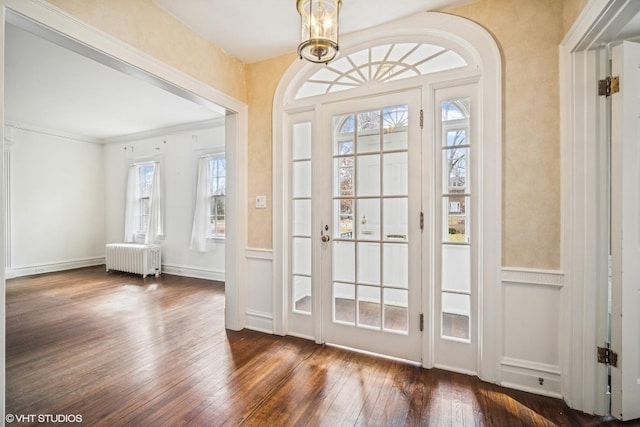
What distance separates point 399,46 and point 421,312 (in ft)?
7.16

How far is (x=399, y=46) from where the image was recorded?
95.3 inches

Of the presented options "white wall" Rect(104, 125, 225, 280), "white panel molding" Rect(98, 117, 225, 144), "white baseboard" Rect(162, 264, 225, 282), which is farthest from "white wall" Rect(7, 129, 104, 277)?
"white baseboard" Rect(162, 264, 225, 282)

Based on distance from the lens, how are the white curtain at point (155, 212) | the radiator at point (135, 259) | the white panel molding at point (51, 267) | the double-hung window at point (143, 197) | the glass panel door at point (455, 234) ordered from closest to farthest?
the glass panel door at point (455, 234)
the white panel molding at point (51, 267)
the radiator at point (135, 259)
the white curtain at point (155, 212)
the double-hung window at point (143, 197)

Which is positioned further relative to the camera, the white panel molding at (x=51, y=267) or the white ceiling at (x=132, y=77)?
the white panel molding at (x=51, y=267)

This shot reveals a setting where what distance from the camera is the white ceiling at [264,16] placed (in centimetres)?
219

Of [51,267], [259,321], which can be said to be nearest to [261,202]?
[259,321]

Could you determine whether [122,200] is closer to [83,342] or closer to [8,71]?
[8,71]

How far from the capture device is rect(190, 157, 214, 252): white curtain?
5344 millimetres

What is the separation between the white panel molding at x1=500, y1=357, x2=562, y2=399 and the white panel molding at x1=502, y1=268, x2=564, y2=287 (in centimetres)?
55

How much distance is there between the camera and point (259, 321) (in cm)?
301

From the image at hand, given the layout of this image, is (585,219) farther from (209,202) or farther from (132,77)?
(209,202)

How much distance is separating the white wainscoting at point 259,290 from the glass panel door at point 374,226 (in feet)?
2.02

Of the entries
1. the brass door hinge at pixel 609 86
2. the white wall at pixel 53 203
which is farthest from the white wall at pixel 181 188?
the brass door hinge at pixel 609 86

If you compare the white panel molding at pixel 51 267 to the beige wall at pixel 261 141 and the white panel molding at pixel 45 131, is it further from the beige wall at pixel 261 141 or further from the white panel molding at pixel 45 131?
the beige wall at pixel 261 141
